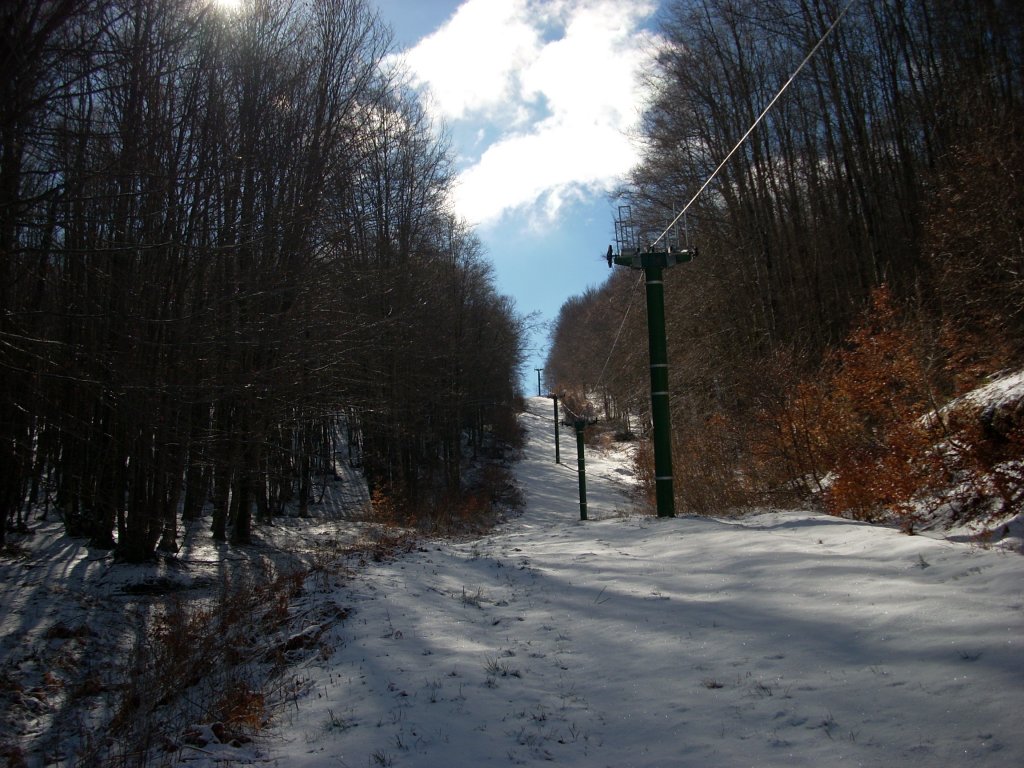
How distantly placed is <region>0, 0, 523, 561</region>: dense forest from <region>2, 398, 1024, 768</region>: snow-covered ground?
3666mm

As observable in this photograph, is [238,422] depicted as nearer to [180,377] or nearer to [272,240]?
[180,377]

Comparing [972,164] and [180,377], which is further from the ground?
[972,164]

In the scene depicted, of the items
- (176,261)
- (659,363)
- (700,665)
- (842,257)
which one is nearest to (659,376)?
(659,363)

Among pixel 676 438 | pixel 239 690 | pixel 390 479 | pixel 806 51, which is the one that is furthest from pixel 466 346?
pixel 239 690

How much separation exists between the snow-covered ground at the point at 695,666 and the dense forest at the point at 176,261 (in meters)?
3.67

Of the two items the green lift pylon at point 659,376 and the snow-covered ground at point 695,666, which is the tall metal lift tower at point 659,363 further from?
the snow-covered ground at point 695,666

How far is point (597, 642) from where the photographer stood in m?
5.31

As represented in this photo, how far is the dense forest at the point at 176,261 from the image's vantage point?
680cm

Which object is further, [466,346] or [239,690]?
[466,346]

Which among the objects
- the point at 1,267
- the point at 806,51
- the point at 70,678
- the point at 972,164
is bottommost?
the point at 70,678

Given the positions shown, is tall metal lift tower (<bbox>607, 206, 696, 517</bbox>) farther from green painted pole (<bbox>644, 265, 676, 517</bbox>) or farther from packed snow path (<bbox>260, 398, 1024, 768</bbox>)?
packed snow path (<bbox>260, 398, 1024, 768</bbox>)

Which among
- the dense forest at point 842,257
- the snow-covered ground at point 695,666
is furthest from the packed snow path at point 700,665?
the dense forest at point 842,257

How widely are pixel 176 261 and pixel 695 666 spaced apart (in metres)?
10.3

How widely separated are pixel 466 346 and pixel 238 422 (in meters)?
18.4
